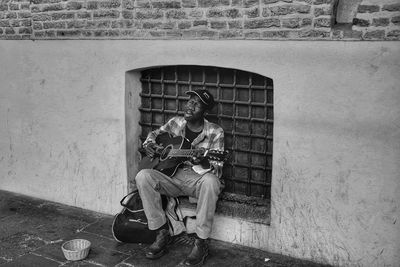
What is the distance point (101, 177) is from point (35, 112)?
1383 millimetres

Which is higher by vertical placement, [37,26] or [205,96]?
[37,26]

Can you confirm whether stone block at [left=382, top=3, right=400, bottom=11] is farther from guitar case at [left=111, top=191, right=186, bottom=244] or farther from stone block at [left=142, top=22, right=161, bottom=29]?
guitar case at [left=111, top=191, right=186, bottom=244]

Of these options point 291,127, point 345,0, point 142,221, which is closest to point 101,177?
point 142,221

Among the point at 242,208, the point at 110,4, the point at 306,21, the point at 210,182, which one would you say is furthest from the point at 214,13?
the point at 242,208

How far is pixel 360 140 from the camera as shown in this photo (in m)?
4.19

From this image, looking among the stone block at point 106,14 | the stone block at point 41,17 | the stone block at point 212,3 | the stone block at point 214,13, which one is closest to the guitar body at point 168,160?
the stone block at point 214,13

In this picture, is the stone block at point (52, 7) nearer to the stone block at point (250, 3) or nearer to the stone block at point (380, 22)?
the stone block at point (250, 3)

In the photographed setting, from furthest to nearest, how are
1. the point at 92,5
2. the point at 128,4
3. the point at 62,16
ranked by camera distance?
the point at 62,16 < the point at 92,5 < the point at 128,4

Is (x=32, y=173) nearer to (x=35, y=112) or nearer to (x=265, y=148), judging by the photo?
(x=35, y=112)

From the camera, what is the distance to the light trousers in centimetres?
452

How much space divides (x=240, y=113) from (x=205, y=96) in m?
0.48

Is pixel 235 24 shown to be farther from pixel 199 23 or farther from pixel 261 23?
pixel 199 23

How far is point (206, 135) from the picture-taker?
4.85 metres

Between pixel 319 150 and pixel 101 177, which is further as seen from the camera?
pixel 101 177
